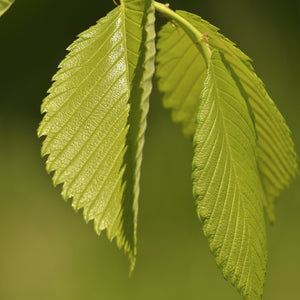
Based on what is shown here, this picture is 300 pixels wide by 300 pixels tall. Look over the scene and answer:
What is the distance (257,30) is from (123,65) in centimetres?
212

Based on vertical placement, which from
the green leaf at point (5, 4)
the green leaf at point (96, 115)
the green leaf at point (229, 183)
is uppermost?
the green leaf at point (5, 4)

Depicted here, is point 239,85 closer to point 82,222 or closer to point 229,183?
point 229,183

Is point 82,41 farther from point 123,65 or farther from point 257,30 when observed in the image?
point 257,30

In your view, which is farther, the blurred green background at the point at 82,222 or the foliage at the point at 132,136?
the blurred green background at the point at 82,222

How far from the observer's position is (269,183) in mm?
644

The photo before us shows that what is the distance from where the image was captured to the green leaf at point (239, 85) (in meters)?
0.52

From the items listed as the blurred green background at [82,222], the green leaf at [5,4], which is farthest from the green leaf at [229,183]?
the blurred green background at [82,222]

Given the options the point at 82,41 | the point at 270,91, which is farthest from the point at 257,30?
the point at 82,41

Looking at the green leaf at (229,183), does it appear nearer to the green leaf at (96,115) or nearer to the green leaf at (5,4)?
the green leaf at (96,115)

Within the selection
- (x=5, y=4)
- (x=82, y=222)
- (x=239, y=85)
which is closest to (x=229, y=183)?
(x=239, y=85)

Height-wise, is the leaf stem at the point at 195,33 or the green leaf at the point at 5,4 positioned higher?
the green leaf at the point at 5,4

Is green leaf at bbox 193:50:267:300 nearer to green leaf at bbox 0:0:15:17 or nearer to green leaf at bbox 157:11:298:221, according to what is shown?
green leaf at bbox 157:11:298:221

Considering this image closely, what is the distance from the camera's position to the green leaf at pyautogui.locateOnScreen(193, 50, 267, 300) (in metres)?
0.44

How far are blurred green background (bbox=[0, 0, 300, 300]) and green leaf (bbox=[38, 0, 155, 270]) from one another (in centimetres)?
178
